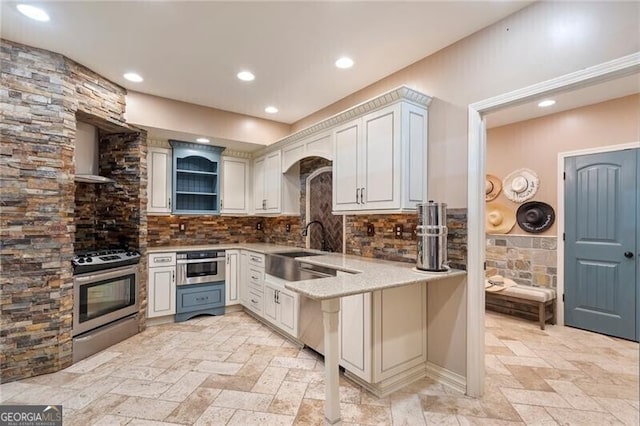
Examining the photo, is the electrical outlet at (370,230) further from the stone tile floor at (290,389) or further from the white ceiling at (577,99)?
the white ceiling at (577,99)

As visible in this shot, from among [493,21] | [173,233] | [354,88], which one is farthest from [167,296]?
[493,21]

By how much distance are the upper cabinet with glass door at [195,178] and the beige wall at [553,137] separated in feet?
13.6

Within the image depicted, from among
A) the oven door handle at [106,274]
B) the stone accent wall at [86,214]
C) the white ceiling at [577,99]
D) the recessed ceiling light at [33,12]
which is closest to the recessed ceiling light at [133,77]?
the recessed ceiling light at [33,12]

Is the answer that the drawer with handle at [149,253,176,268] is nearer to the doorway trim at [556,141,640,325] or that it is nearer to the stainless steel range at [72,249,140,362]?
the stainless steel range at [72,249,140,362]

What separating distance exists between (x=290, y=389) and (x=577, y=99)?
14.1 feet

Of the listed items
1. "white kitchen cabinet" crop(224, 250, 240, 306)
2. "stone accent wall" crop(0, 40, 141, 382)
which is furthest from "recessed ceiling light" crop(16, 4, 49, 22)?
"white kitchen cabinet" crop(224, 250, 240, 306)

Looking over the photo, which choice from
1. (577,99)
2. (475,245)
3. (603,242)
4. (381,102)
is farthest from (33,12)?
(603,242)

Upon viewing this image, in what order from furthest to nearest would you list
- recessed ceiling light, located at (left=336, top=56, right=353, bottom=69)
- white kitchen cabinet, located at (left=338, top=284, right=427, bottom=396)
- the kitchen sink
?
the kitchen sink → recessed ceiling light, located at (left=336, top=56, right=353, bottom=69) → white kitchen cabinet, located at (left=338, top=284, right=427, bottom=396)

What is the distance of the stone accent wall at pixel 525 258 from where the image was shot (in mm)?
3941

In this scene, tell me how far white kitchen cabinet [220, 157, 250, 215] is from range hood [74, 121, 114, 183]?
148 centimetres

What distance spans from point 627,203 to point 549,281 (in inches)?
48.2

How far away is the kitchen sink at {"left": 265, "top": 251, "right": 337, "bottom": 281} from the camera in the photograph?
2803 mm

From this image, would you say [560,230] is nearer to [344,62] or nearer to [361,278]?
[361,278]

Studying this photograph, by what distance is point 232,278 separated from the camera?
4.27 metres
